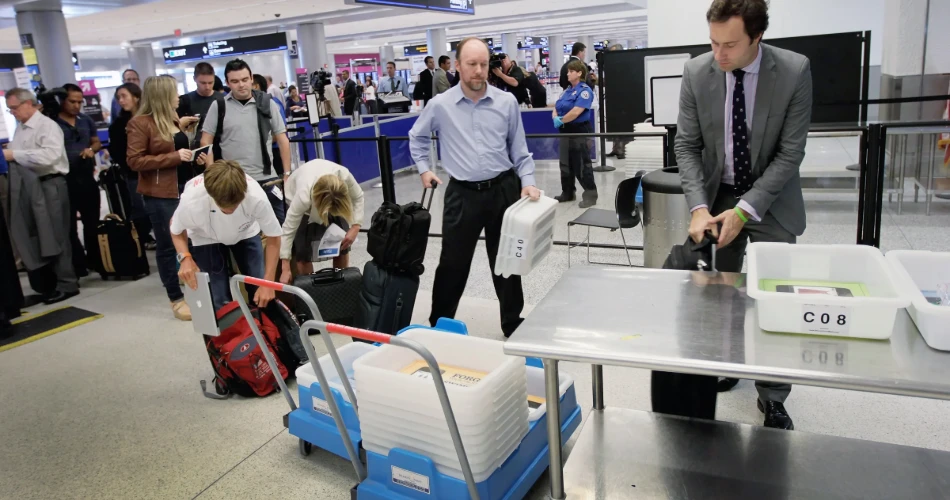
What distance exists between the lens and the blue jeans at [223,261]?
3.73m

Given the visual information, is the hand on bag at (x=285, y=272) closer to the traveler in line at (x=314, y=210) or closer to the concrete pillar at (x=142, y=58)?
the traveler in line at (x=314, y=210)

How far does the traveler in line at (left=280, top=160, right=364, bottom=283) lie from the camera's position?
412 centimetres

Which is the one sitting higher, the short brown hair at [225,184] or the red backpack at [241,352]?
the short brown hair at [225,184]

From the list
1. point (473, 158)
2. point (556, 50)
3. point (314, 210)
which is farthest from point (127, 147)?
point (556, 50)

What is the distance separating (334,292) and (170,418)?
109cm

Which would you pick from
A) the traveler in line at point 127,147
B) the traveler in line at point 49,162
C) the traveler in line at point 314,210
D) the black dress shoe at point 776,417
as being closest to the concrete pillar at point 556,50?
the traveler in line at point 127,147

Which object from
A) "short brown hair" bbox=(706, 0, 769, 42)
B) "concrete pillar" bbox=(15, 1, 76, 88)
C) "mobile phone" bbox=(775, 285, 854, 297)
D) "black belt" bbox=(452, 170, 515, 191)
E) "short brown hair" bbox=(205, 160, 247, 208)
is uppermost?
"concrete pillar" bbox=(15, 1, 76, 88)

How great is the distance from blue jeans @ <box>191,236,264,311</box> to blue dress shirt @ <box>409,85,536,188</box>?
3.53 feet

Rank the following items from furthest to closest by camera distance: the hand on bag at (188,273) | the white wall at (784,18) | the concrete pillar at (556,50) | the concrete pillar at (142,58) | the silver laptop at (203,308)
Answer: the concrete pillar at (556,50) → the concrete pillar at (142,58) → the white wall at (784,18) → the hand on bag at (188,273) → the silver laptop at (203,308)

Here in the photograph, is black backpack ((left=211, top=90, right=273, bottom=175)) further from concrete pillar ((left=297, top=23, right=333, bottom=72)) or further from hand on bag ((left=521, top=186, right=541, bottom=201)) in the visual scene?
concrete pillar ((left=297, top=23, right=333, bottom=72))

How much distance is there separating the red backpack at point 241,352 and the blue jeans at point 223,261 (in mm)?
433

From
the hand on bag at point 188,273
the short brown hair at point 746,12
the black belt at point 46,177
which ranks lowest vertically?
the hand on bag at point 188,273

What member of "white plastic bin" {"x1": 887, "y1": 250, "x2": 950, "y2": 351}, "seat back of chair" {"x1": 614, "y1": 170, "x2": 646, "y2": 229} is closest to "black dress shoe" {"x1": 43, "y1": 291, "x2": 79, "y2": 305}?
"seat back of chair" {"x1": 614, "y1": 170, "x2": 646, "y2": 229}

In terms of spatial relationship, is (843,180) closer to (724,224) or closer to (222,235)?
(724,224)
